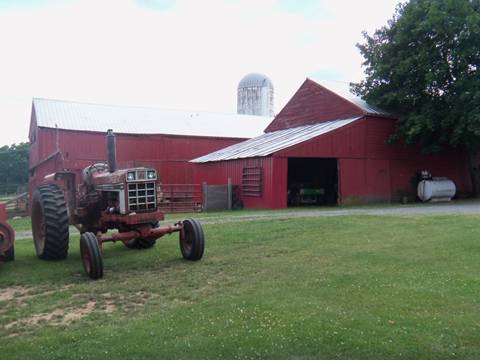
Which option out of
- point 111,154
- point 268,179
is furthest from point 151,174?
point 268,179

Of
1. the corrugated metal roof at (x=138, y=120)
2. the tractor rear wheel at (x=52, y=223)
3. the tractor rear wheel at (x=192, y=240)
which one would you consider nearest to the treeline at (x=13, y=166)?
the corrugated metal roof at (x=138, y=120)

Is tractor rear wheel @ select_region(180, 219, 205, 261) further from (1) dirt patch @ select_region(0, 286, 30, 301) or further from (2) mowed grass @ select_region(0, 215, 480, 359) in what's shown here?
(1) dirt patch @ select_region(0, 286, 30, 301)

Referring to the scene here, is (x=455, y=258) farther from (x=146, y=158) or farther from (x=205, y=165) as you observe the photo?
(x=146, y=158)

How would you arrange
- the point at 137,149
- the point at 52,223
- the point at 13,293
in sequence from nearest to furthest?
the point at 13,293
the point at 52,223
the point at 137,149

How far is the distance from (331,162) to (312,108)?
3.76 metres

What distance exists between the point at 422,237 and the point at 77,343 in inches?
325

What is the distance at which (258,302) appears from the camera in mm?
6273

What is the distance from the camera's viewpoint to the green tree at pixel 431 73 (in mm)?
24172

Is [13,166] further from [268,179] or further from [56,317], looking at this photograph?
[56,317]

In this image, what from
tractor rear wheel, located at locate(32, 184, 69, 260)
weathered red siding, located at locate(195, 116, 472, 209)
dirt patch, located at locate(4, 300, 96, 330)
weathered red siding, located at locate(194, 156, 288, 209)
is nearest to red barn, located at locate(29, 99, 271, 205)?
weathered red siding, located at locate(195, 116, 472, 209)

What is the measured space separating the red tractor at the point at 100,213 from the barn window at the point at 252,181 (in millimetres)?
13387

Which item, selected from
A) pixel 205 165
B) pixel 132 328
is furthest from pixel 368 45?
pixel 132 328

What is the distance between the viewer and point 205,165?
29.2m

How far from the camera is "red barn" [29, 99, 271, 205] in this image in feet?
114
